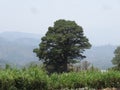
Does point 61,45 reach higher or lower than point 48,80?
higher

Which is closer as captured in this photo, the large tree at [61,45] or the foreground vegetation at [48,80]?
the foreground vegetation at [48,80]

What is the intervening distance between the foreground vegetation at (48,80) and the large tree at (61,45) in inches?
1063

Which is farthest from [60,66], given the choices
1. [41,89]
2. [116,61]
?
[41,89]

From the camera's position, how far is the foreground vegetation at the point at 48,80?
41.1 feet

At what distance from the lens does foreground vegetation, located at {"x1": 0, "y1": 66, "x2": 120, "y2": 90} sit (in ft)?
41.1

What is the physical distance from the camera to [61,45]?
46281 mm

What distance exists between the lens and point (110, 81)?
17625mm

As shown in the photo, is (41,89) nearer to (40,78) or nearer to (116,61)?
(40,78)

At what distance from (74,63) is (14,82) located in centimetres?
3429

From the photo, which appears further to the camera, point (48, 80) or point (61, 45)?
point (61, 45)

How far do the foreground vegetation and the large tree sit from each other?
27.0 metres

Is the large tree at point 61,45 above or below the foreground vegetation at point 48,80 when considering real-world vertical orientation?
above

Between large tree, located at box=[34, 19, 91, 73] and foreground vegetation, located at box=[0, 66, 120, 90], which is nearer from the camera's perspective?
foreground vegetation, located at box=[0, 66, 120, 90]

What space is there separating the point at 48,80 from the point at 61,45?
106 feet
